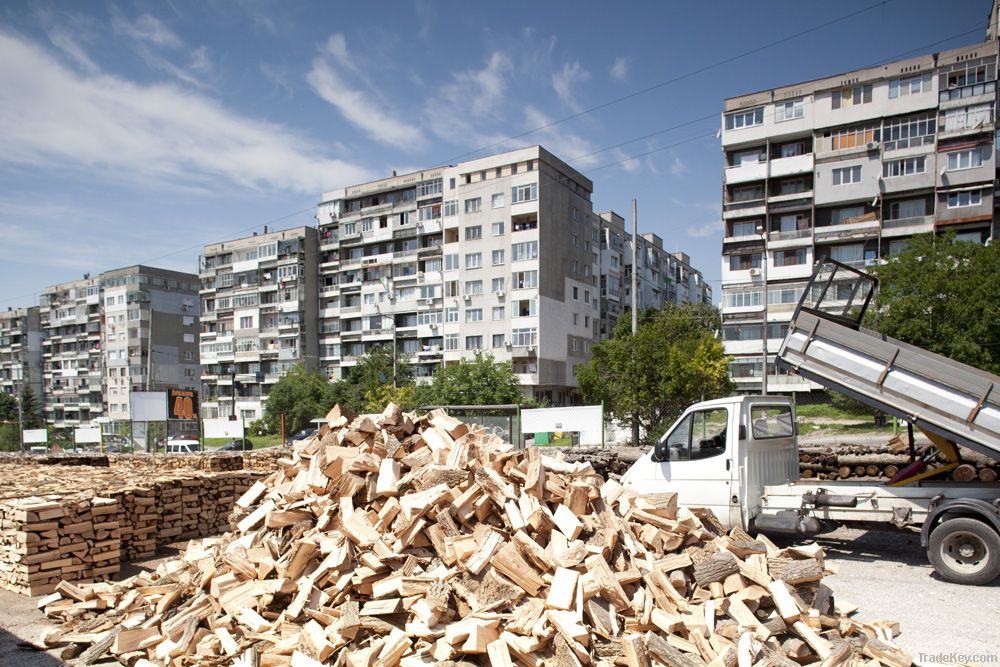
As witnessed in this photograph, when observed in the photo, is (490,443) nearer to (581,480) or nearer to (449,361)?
(581,480)

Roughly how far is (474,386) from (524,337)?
33.0 ft

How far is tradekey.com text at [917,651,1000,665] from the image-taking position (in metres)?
5.96

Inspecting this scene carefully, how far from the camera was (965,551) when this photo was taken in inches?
334

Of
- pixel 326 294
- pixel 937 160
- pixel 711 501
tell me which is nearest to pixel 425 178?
pixel 326 294

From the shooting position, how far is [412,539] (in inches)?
258

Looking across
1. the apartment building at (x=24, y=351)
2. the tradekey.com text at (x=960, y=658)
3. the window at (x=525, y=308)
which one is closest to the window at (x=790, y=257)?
the window at (x=525, y=308)

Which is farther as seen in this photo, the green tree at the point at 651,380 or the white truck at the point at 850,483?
the green tree at the point at 651,380

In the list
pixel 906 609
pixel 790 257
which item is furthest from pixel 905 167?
pixel 906 609

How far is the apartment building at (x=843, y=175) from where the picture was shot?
46.2 metres

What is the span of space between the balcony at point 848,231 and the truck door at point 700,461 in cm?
4676

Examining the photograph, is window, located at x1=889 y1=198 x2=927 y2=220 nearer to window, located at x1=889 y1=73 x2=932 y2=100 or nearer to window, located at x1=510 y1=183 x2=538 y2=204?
window, located at x1=889 y1=73 x2=932 y2=100

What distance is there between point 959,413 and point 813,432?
99.2ft

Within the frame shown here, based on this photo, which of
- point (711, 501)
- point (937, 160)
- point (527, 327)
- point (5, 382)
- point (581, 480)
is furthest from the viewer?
point (5, 382)

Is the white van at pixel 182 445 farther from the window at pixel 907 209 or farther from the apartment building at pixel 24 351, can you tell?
the apartment building at pixel 24 351
